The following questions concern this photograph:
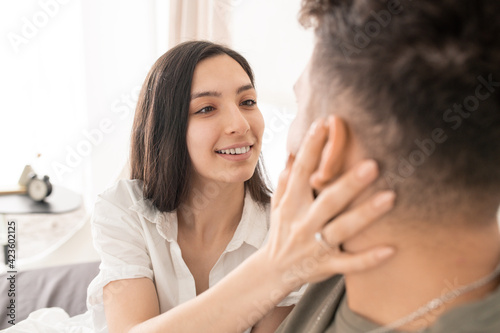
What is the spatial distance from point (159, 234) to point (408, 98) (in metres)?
1.02

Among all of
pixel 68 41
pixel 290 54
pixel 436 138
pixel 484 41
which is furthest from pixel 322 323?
pixel 68 41

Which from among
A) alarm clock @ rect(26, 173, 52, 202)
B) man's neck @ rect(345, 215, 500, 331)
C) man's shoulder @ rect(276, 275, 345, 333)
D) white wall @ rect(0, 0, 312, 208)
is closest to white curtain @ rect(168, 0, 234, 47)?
Result: white wall @ rect(0, 0, 312, 208)

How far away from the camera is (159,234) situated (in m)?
1.47

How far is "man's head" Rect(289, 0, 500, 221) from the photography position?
62 cm

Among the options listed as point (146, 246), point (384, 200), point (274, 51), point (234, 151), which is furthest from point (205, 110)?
point (274, 51)

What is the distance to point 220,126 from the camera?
141cm

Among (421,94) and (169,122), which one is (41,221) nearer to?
(169,122)

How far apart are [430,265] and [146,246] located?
970 millimetres

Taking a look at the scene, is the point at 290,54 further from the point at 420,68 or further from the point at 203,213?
the point at 420,68

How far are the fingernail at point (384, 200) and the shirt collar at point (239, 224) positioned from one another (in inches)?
33.2

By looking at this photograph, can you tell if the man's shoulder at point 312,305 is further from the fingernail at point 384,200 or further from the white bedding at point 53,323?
the white bedding at point 53,323

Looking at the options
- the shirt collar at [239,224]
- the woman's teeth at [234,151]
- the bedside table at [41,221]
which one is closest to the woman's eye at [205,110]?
the woman's teeth at [234,151]

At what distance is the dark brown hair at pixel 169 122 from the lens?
144 cm

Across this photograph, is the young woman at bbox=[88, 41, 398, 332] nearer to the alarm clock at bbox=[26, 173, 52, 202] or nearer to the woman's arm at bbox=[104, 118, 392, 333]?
the woman's arm at bbox=[104, 118, 392, 333]
